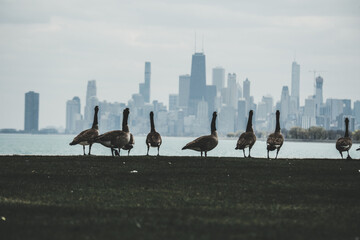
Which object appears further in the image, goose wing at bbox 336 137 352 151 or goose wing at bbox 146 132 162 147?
goose wing at bbox 336 137 352 151

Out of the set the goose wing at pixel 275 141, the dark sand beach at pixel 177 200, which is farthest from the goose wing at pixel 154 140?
the dark sand beach at pixel 177 200

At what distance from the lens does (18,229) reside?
14.7 meters

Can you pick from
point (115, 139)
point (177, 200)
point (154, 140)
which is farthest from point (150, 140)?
point (177, 200)

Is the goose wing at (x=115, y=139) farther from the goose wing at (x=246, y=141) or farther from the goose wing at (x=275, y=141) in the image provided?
the goose wing at (x=275, y=141)

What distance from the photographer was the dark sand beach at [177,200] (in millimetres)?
14719

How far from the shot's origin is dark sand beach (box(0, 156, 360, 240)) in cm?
1472

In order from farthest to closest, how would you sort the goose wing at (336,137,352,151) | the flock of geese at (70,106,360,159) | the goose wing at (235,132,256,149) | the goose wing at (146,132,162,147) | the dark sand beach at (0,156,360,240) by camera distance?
1. the goose wing at (336,137,352,151)
2. the goose wing at (146,132,162,147)
3. the goose wing at (235,132,256,149)
4. the flock of geese at (70,106,360,159)
5. the dark sand beach at (0,156,360,240)

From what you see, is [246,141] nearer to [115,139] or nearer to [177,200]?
[115,139]

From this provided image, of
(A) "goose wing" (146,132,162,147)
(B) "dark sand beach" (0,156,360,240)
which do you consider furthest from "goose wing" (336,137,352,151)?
(B) "dark sand beach" (0,156,360,240)

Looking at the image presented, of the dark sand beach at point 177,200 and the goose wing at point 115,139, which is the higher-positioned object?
A: the goose wing at point 115,139

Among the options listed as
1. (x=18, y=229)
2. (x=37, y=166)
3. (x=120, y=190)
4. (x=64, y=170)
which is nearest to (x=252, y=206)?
(x=120, y=190)

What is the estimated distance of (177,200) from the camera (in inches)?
768

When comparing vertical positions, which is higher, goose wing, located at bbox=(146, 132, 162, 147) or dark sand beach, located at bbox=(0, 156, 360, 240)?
goose wing, located at bbox=(146, 132, 162, 147)

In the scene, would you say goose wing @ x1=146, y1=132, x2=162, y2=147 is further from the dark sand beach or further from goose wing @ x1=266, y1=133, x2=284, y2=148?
the dark sand beach
